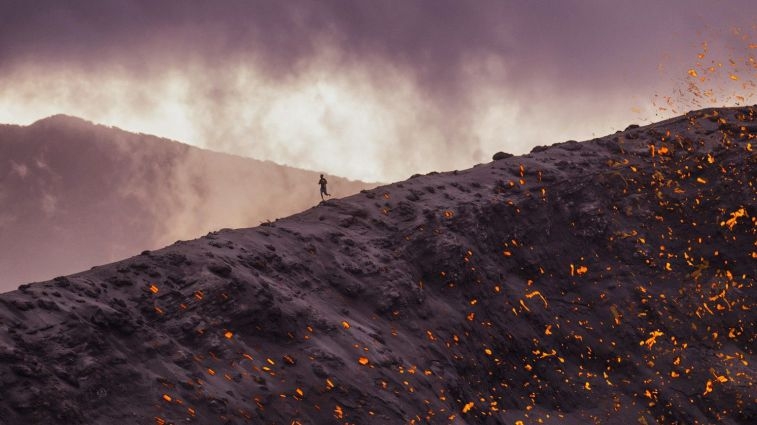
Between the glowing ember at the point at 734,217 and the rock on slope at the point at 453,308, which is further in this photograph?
the glowing ember at the point at 734,217

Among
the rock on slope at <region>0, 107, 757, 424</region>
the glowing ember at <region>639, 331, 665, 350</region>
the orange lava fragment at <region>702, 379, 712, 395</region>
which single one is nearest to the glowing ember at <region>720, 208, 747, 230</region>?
the rock on slope at <region>0, 107, 757, 424</region>

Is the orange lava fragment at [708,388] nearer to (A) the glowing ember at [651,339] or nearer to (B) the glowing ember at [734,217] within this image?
(A) the glowing ember at [651,339]

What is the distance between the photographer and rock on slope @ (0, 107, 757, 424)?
610 inches

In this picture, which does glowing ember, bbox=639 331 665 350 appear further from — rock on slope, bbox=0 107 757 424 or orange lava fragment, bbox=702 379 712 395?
orange lava fragment, bbox=702 379 712 395

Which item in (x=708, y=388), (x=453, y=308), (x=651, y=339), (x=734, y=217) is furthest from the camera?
(x=734, y=217)

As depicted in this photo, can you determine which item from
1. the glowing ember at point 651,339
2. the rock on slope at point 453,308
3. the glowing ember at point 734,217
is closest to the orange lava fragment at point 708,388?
the rock on slope at point 453,308

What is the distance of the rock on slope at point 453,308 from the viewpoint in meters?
15.5

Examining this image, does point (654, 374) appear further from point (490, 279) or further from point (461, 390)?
point (461, 390)

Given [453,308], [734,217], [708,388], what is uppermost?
[734,217]

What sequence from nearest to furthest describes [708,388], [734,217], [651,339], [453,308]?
[453,308], [708,388], [651,339], [734,217]

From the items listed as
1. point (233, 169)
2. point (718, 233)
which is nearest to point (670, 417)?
point (718, 233)

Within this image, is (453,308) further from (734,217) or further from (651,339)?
(734,217)

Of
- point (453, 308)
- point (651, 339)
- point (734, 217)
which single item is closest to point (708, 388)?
point (651, 339)

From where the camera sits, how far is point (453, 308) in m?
24.2
